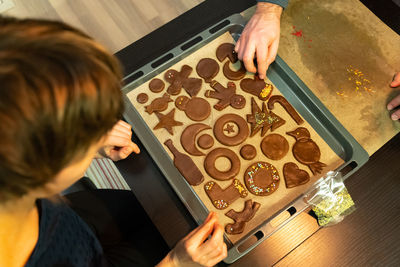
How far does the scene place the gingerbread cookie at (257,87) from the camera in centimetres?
117

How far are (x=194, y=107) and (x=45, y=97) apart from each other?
0.78m

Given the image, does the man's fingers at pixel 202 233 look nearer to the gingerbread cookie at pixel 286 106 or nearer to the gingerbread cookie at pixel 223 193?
the gingerbread cookie at pixel 223 193

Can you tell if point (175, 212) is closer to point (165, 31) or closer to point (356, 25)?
point (165, 31)

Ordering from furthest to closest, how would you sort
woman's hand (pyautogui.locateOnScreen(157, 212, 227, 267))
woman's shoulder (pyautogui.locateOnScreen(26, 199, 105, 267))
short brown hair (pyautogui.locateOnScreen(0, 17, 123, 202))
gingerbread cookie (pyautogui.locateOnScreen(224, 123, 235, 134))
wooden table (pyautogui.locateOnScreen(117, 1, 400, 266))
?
gingerbread cookie (pyautogui.locateOnScreen(224, 123, 235, 134))
wooden table (pyautogui.locateOnScreen(117, 1, 400, 266))
woman's hand (pyautogui.locateOnScreen(157, 212, 227, 267))
woman's shoulder (pyautogui.locateOnScreen(26, 199, 105, 267))
short brown hair (pyautogui.locateOnScreen(0, 17, 123, 202))

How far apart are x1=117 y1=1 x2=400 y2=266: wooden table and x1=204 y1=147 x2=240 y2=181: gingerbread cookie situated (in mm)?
157

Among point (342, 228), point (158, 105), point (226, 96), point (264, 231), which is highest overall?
point (158, 105)

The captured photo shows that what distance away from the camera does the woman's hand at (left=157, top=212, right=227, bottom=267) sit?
0.83m

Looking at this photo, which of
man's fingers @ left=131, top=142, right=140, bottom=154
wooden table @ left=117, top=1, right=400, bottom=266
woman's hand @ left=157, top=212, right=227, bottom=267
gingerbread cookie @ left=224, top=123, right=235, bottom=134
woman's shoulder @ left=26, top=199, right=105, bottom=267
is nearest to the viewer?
woman's shoulder @ left=26, top=199, right=105, bottom=267

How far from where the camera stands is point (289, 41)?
1.22 meters

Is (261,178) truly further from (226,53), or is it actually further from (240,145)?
(226,53)

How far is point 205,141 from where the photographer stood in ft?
3.67

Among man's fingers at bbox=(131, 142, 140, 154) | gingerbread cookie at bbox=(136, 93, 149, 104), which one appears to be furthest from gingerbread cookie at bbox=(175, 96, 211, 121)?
man's fingers at bbox=(131, 142, 140, 154)

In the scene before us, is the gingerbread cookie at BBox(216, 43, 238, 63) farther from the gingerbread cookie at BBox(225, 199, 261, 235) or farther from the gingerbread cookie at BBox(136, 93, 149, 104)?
the gingerbread cookie at BBox(225, 199, 261, 235)

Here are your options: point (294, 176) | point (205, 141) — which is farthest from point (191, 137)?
point (294, 176)
